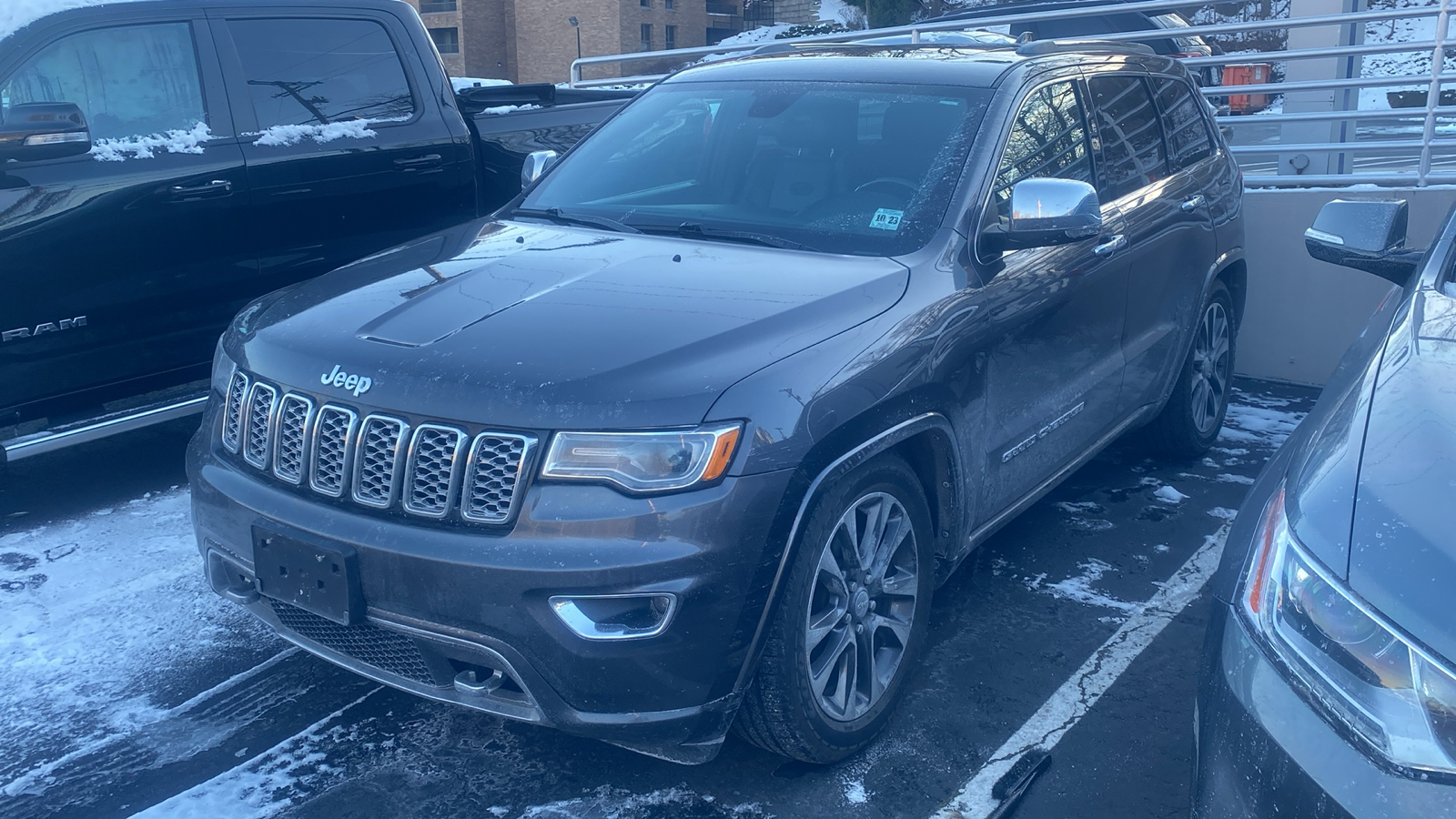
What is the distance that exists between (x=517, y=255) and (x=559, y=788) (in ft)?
4.89

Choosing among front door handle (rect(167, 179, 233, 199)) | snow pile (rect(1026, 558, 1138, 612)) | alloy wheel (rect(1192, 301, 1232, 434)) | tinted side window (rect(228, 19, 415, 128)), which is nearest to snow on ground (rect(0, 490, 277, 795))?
front door handle (rect(167, 179, 233, 199))

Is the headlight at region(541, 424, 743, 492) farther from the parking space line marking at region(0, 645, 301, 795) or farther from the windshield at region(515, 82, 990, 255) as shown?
the parking space line marking at region(0, 645, 301, 795)

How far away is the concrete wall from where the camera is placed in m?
6.46

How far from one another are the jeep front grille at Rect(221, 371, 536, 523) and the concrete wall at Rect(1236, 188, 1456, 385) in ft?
17.6

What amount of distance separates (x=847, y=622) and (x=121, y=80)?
3798 millimetres

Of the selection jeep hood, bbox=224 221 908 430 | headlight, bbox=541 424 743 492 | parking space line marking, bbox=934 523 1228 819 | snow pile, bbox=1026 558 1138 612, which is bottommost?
parking space line marking, bbox=934 523 1228 819

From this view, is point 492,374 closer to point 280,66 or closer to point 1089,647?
point 1089,647

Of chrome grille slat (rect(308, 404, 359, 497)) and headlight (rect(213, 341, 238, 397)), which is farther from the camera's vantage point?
headlight (rect(213, 341, 238, 397))

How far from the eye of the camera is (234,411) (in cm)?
312

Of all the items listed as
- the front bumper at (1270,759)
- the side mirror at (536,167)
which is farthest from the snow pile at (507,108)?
the front bumper at (1270,759)

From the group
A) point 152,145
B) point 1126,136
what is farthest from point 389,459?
point 1126,136

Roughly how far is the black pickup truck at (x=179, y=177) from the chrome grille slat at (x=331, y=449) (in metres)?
2.18

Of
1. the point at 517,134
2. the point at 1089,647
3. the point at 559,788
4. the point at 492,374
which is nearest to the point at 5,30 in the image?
the point at 517,134

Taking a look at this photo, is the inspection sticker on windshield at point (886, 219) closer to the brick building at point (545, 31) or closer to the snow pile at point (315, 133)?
the snow pile at point (315, 133)
